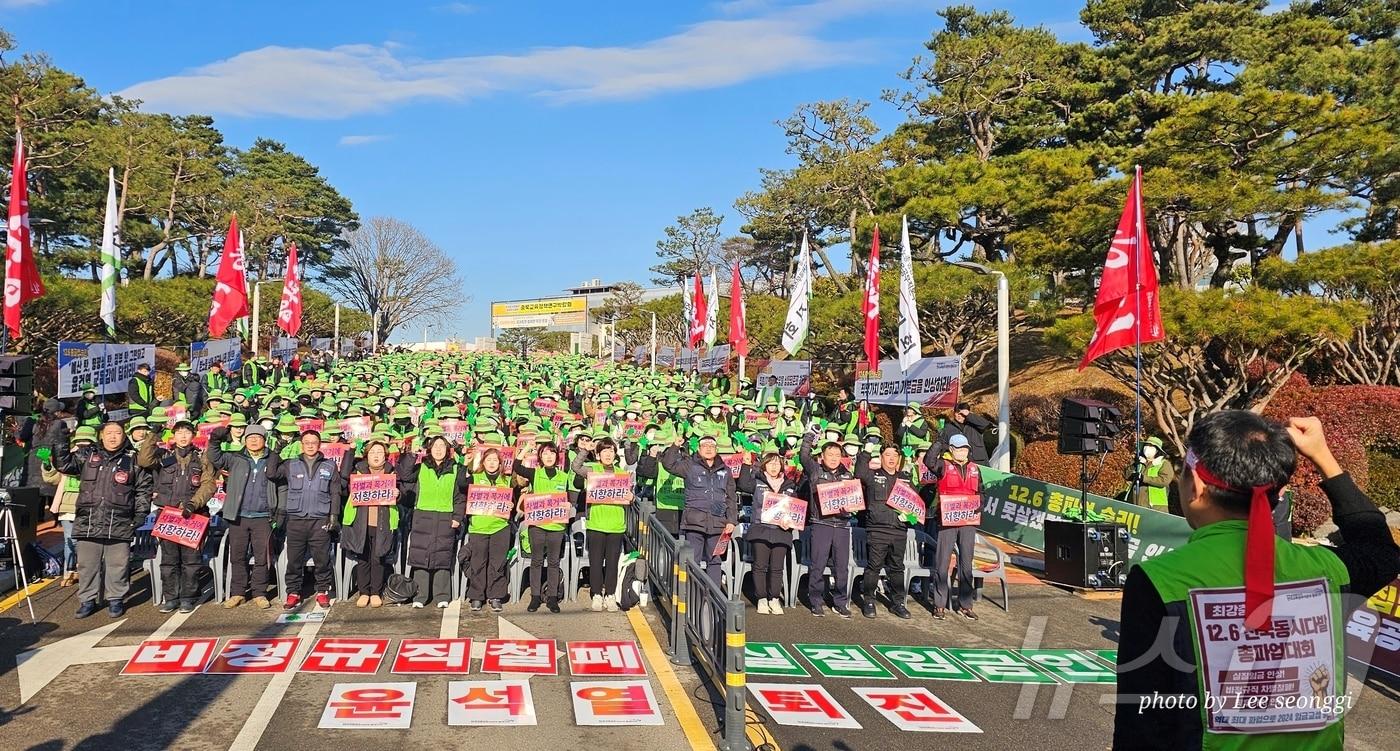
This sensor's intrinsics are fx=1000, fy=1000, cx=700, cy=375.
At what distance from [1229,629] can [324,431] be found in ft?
43.2

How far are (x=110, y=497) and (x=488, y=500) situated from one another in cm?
349

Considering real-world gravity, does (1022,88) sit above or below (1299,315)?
above

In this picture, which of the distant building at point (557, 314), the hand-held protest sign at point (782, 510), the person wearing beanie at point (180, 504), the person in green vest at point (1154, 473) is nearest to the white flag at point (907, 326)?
the person in green vest at point (1154, 473)

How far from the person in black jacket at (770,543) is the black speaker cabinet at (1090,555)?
3717 millimetres

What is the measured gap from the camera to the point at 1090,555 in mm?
11758

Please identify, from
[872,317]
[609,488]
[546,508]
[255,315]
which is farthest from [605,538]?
[255,315]

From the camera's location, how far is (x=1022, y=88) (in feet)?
→ 121

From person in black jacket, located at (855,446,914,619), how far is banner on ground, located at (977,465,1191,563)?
3728 mm

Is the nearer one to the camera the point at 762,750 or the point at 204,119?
the point at 762,750

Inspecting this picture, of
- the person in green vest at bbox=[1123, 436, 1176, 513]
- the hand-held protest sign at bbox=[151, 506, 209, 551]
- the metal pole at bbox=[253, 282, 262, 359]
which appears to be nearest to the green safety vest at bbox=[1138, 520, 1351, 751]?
the hand-held protest sign at bbox=[151, 506, 209, 551]

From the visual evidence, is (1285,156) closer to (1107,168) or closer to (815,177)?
(1107,168)

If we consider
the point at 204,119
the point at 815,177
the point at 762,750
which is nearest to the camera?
the point at 762,750

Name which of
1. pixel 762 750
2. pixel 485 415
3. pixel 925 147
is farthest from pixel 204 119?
pixel 762 750

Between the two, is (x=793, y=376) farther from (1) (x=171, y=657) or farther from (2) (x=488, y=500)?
(1) (x=171, y=657)
